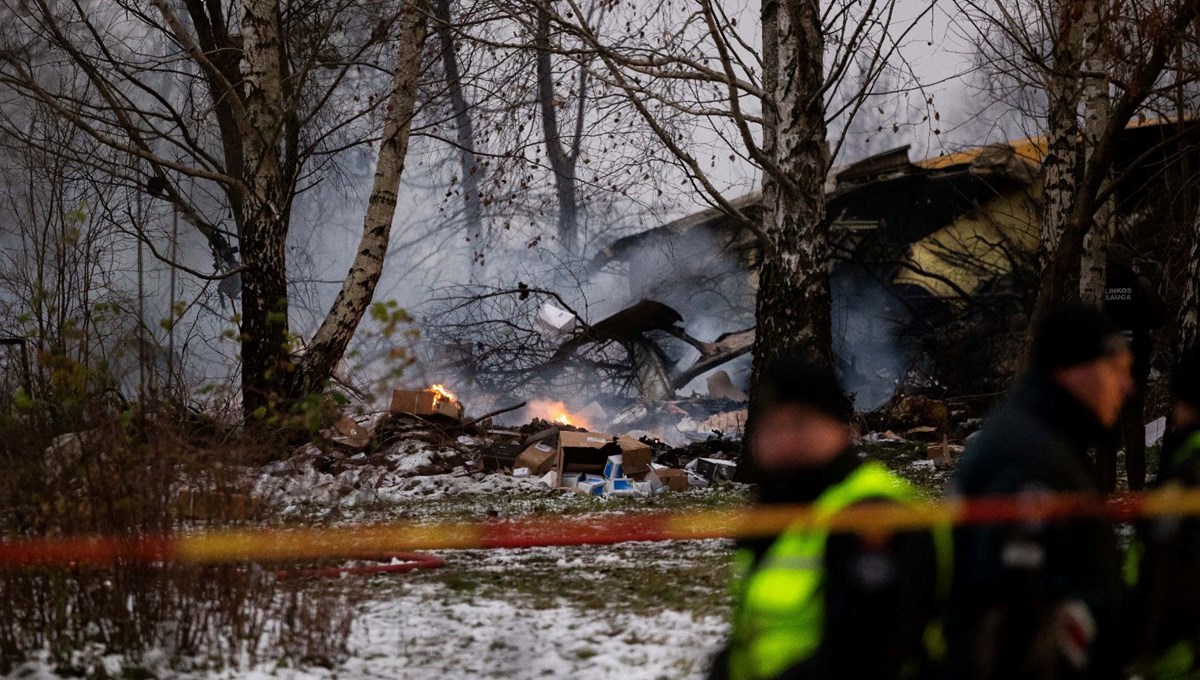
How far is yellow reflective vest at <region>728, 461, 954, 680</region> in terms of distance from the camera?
104 inches

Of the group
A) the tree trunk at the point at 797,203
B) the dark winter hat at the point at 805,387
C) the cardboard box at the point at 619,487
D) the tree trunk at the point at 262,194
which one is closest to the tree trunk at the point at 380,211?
the tree trunk at the point at 262,194

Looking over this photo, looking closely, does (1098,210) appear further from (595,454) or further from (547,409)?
(547,409)

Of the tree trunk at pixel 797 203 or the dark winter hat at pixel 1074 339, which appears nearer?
the dark winter hat at pixel 1074 339

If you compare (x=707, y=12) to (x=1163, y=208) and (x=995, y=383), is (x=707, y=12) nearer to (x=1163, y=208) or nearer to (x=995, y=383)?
(x=995, y=383)

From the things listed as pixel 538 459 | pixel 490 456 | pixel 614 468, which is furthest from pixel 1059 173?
pixel 490 456

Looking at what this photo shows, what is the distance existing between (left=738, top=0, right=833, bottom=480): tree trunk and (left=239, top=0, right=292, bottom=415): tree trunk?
4665mm

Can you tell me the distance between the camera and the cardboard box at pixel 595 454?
34.2ft

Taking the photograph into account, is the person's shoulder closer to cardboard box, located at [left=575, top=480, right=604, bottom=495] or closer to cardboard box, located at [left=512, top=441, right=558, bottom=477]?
cardboard box, located at [left=575, top=480, right=604, bottom=495]

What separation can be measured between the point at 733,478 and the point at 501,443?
2.62 m

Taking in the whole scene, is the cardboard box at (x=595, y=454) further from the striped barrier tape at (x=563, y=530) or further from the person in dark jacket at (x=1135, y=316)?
the person in dark jacket at (x=1135, y=316)

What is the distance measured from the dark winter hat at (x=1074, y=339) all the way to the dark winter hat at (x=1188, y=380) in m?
1.19

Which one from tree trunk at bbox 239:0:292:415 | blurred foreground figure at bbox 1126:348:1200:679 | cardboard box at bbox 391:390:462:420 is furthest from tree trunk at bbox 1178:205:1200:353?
tree trunk at bbox 239:0:292:415

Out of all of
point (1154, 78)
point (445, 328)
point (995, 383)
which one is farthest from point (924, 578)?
point (445, 328)

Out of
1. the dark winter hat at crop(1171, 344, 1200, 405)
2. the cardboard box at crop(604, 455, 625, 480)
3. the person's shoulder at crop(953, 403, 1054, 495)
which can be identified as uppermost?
the dark winter hat at crop(1171, 344, 1200, 405)
